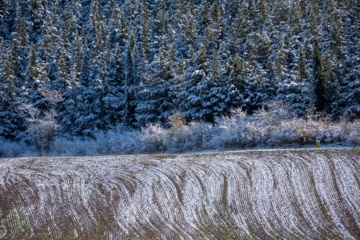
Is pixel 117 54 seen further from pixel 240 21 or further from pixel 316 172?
pixel 316 172

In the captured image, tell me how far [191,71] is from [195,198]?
2399cm

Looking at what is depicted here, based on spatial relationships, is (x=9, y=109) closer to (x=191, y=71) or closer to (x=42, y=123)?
(x=42, y=123)

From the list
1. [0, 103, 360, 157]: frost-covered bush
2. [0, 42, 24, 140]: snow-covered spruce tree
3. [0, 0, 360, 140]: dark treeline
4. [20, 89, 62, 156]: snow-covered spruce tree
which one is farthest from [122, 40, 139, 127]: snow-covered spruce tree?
[0, 42, 24, 140]: snow-covered spruce tree

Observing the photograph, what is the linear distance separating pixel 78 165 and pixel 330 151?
16.3 m

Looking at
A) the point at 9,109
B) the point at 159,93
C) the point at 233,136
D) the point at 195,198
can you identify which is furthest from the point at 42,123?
the point at 195,198

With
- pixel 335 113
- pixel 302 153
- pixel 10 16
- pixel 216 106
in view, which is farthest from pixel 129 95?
pixel 10 16

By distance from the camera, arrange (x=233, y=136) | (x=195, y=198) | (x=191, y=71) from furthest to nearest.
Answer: (x=191, y=71) < (x=233, y=136) < (x=195, y=198)

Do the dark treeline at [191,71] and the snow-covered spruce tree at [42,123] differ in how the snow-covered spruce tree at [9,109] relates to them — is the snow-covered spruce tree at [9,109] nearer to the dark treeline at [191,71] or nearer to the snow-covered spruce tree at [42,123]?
the dark treeline at [191,71]

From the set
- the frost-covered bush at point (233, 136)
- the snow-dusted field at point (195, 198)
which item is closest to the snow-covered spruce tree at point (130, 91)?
the frost-covered bush at point (233, 136)

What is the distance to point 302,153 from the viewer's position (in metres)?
21.9

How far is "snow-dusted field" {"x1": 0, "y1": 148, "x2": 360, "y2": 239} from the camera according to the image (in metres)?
14.5

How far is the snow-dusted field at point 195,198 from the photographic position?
1448cm

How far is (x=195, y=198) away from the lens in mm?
17641

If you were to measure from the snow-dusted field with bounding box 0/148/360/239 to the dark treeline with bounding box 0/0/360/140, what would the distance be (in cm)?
1270
